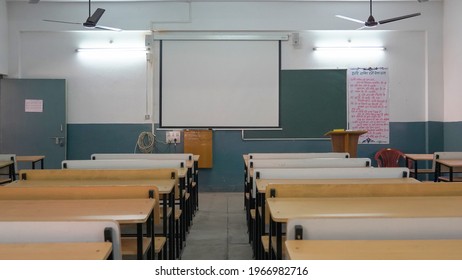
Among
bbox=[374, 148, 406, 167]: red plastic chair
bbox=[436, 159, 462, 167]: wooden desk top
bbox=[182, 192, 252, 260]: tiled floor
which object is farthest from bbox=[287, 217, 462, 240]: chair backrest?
bbox=[374, 148, 406, 167]: red plastic chair

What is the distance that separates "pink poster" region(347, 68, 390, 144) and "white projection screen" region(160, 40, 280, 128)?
140 cm

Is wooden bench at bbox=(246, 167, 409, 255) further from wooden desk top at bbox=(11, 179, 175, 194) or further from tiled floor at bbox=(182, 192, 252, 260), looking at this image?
wooden desk top at bbox=(11, 179, 175, 194)

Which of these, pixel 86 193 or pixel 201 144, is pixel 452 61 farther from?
pixel 86 193

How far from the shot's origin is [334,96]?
684 centimetres

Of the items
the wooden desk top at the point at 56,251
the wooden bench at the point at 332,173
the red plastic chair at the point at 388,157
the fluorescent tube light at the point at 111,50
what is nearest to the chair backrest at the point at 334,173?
the wooden bench at the point at 332,173

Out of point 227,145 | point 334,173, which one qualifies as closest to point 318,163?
point 334,173

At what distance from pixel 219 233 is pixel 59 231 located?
9.40ft

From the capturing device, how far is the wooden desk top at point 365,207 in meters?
1.78

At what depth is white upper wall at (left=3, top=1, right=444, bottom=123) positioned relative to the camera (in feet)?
22.2

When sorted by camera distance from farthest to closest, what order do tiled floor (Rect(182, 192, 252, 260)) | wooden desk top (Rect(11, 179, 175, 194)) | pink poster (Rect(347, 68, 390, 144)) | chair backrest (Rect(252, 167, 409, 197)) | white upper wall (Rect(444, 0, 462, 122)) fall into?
pink poster (Rect(347, 68, 390, 144)) → white upper wall (Rect(444, 0, 462, 122)) → tiled floor (Rect(182, 192, 252, 260)) → chair backrest (Rect(252, 167, 409, 197)) → wooden desk top (Rect(11, 179, 175, 194))

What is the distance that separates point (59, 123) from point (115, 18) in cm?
214

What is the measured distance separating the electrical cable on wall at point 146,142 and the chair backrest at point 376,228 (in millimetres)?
5676

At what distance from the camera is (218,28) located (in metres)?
Answer: 6.75

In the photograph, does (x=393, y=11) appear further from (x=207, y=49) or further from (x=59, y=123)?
(x=59, y=123)
